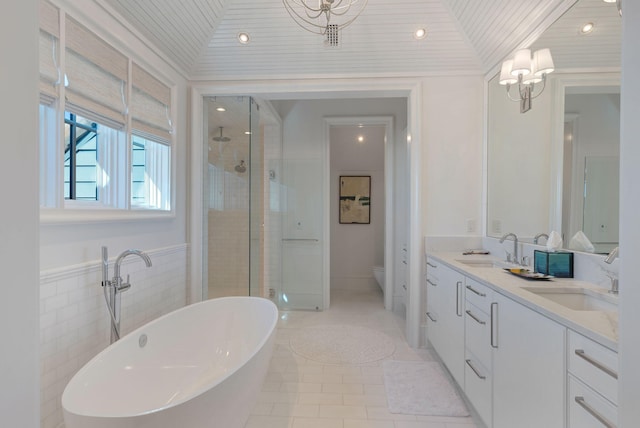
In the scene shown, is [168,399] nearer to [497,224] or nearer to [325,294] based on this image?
[325,294]

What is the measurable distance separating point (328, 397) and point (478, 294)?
48.1 inches

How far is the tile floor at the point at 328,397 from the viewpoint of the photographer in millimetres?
1842

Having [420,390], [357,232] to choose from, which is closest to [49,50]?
[420,390]

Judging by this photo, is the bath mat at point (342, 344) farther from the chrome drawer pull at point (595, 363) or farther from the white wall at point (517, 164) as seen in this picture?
the chrome drawer pull at point (595, 363)

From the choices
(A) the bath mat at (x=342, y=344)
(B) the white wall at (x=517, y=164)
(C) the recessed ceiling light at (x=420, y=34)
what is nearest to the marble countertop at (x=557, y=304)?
Answer: (B) the white wall at (x=517, y=164)

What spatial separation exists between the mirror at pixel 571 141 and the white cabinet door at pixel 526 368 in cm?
69

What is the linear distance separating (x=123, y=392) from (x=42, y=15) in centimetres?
187

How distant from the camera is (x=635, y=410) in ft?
1.99

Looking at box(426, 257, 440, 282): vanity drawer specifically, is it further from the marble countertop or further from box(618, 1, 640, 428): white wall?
box(618, 1, 640, 428): white wall

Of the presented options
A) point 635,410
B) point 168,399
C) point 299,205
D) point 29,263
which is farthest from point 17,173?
point 299,205

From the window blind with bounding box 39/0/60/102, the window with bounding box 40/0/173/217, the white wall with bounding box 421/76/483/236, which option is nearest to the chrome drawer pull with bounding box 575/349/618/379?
the white wall with bounding box 421/76/483/236

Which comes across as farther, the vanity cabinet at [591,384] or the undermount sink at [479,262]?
the undermount sink at [479,262]

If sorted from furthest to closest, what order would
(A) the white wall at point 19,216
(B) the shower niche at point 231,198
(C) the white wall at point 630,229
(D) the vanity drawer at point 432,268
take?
1. (B) the shower niche at point 231,198
2. (D) the vanity drawer at point 432,268
3. (C) the white wall at point 630,229
4. (A) the white wall at point 19,216

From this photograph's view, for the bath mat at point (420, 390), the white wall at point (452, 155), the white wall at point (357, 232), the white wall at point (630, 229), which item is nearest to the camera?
the white wall at point (630, 229)
